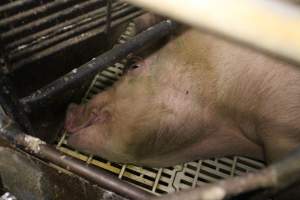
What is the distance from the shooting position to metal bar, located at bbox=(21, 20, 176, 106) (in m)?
1.00

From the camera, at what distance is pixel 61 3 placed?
44.6 inches

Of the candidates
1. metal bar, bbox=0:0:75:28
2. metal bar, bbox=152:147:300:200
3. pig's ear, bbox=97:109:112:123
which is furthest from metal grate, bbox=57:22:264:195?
metal bar, bbox=152:147:300:200

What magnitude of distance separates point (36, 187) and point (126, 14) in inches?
26.7

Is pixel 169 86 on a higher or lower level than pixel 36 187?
higher

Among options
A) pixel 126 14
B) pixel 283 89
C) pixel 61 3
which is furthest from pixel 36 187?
pixel 283 89

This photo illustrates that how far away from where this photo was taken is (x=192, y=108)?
1.43 m

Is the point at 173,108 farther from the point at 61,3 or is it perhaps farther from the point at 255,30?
the point at 255,30

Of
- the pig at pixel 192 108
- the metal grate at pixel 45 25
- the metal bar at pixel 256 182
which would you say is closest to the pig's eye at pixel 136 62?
the pig at pixel 192 108

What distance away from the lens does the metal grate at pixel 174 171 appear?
155 centimetres

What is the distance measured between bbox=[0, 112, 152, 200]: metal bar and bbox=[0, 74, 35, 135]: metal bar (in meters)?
0.02

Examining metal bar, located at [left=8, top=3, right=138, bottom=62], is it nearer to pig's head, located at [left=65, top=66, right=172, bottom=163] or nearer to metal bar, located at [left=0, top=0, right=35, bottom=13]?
metal bar, located at [left=0, top=0, right=35, bottom=13]

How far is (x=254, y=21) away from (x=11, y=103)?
666 millimetres

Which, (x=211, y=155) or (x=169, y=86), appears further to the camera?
(x=211, y=155)

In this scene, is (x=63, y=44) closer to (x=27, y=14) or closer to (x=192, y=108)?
(x=27, y=14)
